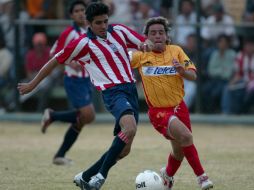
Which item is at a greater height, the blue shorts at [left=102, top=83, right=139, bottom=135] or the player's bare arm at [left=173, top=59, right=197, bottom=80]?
the player's bare arm at [left=173, top=59, right=197, bottom=80]

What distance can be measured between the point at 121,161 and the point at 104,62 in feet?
9.12

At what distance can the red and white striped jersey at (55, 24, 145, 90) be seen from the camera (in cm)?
770

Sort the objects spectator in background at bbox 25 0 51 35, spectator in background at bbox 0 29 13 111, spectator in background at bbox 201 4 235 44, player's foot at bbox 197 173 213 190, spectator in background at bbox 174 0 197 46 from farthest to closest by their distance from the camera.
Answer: spectator in background at bbox 25 0 51 35 < spectator in background at bbox 0 29 13 111 < spectator in background at bbox 174 0 197 46 < spectator in background at bbox 201 4 235 44 < player's foot at bbox 197 173 213 190

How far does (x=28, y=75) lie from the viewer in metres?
15.4

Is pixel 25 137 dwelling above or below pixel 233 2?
below

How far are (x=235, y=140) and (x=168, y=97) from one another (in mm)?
4900

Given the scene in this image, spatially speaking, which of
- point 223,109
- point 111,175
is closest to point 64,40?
point 111,175

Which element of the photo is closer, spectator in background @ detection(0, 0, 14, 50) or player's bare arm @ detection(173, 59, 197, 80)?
player's bare arm @ detection(173, 59, 197, 80)

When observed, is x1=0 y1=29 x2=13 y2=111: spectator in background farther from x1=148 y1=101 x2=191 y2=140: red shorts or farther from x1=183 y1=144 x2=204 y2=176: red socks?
x1=183 y1=144 x2=204 y2=176: red socks

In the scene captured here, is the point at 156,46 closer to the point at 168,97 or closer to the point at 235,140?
the point at 168,97

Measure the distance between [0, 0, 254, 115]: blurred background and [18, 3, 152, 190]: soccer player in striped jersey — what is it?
6846 mm

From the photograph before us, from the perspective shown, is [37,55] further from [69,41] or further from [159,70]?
[159,70]

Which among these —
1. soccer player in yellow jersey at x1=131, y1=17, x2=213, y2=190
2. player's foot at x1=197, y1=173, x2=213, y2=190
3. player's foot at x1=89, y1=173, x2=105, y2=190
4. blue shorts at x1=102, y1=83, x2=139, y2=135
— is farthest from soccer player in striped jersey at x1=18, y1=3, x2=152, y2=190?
player's foot at x1=197, y1=173, x2=213, y2=190

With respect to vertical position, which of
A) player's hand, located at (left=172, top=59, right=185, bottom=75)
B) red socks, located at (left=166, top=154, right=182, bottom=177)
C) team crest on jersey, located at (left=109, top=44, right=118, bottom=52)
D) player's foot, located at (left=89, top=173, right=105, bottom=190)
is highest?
team crest on jersey, located at (left=109, top=44, right=118, bottom=52)
